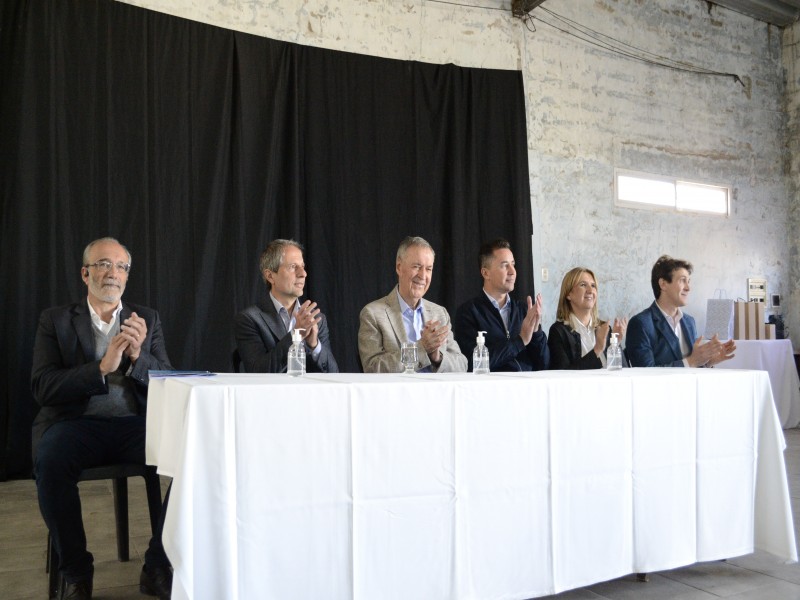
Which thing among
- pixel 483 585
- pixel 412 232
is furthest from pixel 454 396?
pixel 412 232

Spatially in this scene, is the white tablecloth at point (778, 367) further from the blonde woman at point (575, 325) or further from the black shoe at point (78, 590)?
the black shoe at point (78, 590)

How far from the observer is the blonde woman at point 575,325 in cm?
365

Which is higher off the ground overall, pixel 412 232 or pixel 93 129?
pixel 93 129

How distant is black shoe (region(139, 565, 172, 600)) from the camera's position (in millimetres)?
2318

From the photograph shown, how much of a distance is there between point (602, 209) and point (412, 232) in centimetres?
220

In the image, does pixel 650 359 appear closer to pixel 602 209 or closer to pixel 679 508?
pixel 679 508

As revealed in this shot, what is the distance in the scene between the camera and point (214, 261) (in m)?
5.16

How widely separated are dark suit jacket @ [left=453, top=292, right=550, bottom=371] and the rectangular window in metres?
4.09

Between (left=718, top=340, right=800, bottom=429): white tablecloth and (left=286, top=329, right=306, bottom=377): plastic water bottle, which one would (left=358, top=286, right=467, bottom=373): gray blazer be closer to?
(left=286, top=329, right=306, bottom=377): plastic water bottle

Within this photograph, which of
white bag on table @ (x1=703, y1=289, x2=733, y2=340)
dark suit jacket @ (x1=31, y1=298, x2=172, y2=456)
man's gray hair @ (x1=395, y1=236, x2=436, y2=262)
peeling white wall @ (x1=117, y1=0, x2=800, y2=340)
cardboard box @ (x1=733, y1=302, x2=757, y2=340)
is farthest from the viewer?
cardboard box @ (x1=733, y1=302, x2=757, y2=340)

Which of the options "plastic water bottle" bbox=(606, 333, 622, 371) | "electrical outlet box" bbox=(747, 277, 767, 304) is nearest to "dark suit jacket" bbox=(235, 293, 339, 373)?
"plastic water bottle" bbox=(606, 333, 622, 371)

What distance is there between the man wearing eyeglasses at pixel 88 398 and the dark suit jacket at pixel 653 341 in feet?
7.45

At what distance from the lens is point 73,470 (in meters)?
2.40

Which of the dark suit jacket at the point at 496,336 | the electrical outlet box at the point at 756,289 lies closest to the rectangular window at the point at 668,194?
the electrical outlet box at the point at 756,289
